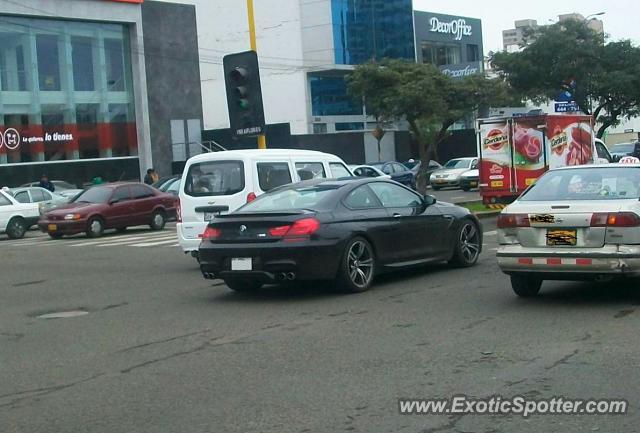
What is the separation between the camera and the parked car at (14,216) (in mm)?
26828

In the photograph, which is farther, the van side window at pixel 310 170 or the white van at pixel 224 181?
the van side window at pixel 310 170

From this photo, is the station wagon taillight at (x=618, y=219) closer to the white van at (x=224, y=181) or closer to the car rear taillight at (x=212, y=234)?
the car rear taillight at (x=212, y=234)

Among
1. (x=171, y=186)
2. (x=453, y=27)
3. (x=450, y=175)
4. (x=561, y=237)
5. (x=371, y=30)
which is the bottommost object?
(x=450, y=175)

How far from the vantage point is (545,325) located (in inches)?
362

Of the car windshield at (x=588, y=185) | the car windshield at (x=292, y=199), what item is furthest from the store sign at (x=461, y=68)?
the car windshield at (x=588, y=185)

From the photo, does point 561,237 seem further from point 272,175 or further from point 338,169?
point 338,169

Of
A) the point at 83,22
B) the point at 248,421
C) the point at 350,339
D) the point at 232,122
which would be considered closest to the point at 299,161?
the point at 232,122

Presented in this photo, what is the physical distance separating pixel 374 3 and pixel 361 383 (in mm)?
54763

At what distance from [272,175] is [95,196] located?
489 inches

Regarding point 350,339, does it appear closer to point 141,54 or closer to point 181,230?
point 181,230

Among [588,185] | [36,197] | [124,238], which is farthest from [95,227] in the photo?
[588,185]

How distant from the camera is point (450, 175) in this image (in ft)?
145

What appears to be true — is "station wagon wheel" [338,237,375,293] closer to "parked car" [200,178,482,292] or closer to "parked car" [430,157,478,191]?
"parked car" [200,178,482,292]

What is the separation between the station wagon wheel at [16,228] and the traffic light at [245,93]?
11395 millimetres
